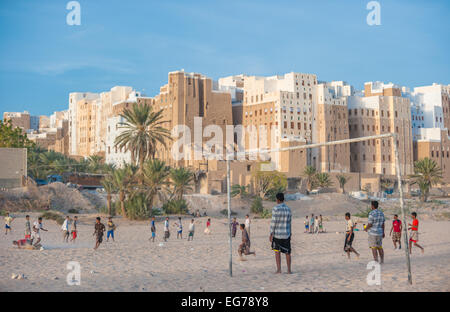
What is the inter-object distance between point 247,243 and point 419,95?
114503mm

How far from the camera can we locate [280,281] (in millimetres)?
13438

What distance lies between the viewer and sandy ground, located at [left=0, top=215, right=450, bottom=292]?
13.0m

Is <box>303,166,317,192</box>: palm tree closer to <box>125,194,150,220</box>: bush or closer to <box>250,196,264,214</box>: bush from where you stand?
<box>250,196,264,214</box>: bush

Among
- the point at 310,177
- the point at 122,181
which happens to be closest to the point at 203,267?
the point at 122,181

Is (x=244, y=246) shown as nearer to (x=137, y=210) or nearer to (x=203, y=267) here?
(x=203, y=267)

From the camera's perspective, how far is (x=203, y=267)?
1655 cm

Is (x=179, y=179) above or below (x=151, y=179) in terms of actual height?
above

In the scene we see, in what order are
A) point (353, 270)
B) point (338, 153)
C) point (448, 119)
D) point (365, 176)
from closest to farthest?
point (353, 270) < point (365, 176) < point (338, 153) < point (448, 119)

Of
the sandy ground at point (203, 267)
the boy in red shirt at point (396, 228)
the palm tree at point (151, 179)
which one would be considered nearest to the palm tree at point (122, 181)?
the palm tree at point (151, 179)

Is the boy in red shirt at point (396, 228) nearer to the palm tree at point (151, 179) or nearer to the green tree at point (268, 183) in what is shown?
the palm tree at point (151, 179)

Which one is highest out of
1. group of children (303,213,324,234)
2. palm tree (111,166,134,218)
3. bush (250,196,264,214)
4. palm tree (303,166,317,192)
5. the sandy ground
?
palm tree (303,166,317,192)

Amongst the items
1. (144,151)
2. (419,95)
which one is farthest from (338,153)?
(144,151)
